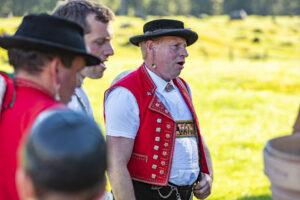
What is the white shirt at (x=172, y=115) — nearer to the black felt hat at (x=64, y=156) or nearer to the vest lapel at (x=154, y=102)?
the vest lapel at (x=154, y=102)

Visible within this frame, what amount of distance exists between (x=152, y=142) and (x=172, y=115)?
0.32m

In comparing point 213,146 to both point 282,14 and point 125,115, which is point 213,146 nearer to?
point 125,115

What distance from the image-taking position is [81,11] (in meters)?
3.17

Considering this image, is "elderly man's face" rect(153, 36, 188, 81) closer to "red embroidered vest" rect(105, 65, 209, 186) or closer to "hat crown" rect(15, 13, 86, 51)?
"red embroidered vest" rect(105, 65, 209, 186)

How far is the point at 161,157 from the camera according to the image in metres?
3.82

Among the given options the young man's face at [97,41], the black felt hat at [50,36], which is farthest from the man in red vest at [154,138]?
the black felt hat at [50,36]

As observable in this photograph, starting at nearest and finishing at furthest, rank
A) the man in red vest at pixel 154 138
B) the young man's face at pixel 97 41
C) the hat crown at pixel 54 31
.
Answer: the hat crown at pixel 54 31, the young man's face at pixel 97 41, the man in red vest at pixel 154 138

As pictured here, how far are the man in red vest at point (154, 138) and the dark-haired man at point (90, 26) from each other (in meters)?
0.49

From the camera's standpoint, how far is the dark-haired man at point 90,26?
10.3ft

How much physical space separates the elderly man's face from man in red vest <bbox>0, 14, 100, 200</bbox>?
6.73 ft

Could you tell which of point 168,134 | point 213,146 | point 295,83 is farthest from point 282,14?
point 168,134

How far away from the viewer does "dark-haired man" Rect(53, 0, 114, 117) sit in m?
3.15

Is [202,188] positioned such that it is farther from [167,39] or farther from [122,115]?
[167,39]

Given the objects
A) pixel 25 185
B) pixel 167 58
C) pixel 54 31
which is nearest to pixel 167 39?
pixel 167 58
